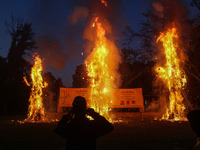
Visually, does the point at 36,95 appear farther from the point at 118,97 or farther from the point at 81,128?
the point at 81,128

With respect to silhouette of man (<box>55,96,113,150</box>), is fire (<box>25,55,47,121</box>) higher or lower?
higher

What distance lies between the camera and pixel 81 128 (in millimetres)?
2754

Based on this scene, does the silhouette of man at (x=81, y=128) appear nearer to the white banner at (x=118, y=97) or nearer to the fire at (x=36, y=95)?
the fire at (x=36, y=95)

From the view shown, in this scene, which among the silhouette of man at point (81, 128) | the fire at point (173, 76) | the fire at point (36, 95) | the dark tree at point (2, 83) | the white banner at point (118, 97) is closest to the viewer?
the silhouette of man at point (81, 128)

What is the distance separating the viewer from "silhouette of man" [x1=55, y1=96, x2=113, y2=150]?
274 cm

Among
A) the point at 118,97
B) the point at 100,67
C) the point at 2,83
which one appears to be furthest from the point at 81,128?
the point at 2,83

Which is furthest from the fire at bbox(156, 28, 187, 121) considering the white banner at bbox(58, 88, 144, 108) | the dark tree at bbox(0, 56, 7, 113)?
the dark tree at bbox(0, 56, 7, 113)

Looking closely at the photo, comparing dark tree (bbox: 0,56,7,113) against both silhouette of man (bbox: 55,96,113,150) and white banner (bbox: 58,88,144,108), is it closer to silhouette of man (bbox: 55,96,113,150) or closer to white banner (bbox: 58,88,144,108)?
white banner (bbox: 58,88,144,108)

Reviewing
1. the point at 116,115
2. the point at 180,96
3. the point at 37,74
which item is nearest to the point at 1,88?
the point at 37,74

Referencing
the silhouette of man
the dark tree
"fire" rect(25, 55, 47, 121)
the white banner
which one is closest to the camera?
the silhouette of man

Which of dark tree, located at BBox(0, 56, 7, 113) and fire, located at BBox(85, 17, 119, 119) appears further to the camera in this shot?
dark tree, located at BBox(0, 56, 7, 113)

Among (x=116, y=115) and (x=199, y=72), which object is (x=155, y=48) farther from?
(x=116, y=115)

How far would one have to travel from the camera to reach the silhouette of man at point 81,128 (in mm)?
2736

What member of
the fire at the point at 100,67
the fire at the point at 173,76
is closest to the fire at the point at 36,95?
the fire at the point at 100,67
